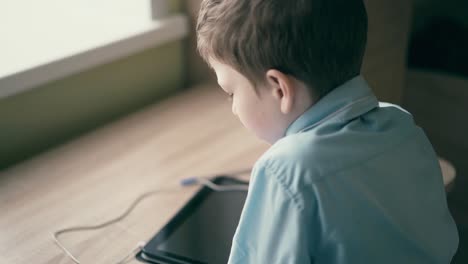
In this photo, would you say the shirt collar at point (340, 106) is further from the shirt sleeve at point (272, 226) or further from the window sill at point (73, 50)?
the window sill at point (73, 50)

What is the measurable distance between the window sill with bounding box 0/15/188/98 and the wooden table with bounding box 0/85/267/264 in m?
0.15

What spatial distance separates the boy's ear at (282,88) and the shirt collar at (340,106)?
2 cm

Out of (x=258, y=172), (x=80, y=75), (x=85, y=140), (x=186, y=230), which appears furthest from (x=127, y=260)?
(x=80, y=75)

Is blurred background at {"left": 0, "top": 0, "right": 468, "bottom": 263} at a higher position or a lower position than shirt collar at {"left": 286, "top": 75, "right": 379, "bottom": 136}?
lower

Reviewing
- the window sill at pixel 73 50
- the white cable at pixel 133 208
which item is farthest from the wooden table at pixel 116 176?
the window sill at pixel 73 50

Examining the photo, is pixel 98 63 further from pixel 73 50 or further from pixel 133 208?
pixel 133 208

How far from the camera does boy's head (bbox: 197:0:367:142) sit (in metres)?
0.66

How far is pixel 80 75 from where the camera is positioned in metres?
1.30

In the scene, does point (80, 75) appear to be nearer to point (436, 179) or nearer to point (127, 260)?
point (127, 260)

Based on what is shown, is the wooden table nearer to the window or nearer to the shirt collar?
the window

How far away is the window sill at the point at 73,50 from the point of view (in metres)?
1.15

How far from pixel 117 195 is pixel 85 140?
0.26 metres

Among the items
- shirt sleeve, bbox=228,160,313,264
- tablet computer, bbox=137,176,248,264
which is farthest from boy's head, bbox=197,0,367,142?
tablet computer, bbox=137,176,248,264

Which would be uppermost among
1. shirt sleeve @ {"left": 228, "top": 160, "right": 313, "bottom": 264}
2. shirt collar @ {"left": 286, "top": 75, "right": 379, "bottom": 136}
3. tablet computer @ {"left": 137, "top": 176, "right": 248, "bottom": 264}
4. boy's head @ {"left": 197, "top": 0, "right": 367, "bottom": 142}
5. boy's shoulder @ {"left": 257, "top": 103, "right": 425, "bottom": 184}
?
boy's head @ {"left": 197, "top": 0, "right": 367, "bottom": 142}
